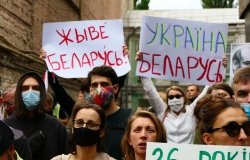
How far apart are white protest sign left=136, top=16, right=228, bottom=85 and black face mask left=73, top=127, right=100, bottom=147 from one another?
5.45ft

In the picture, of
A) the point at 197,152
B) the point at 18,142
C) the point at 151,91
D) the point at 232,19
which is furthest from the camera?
the point at 232,19

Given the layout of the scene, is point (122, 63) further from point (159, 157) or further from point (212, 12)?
point (212, 12)

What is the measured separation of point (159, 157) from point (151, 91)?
2283mm

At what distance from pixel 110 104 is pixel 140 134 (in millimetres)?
849

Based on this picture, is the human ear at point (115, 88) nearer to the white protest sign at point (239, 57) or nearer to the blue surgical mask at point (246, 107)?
the blue surgical mask at point (246, 107)

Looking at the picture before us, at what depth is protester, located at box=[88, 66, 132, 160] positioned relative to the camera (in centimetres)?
391

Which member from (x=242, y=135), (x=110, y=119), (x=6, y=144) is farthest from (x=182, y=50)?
(x=6, y=144)

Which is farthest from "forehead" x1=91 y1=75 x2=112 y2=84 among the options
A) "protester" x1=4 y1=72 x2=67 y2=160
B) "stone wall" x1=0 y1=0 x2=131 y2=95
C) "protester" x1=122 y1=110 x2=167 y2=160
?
"stone wall" x1=0 y1=0 x2=131 y2=95

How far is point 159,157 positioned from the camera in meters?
2.62

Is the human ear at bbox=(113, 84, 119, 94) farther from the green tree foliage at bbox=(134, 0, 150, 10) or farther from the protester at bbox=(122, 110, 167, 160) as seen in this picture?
the green tree foliage at bbox=(134, 0, 150, 10)

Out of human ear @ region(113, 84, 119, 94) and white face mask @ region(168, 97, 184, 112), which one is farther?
white face mask @ region(168, 97, 184, 112)

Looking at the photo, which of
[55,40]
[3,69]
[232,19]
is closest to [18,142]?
[55,40]

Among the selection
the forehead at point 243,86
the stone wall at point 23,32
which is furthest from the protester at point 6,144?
the stone wall at point 23,32

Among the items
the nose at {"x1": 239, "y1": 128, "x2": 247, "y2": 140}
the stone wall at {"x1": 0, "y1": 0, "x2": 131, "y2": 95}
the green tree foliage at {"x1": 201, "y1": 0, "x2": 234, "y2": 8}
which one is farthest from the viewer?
the green tree foliage at {"x1": 201, "y1": 0, "x2": 234, "y2": 8}
